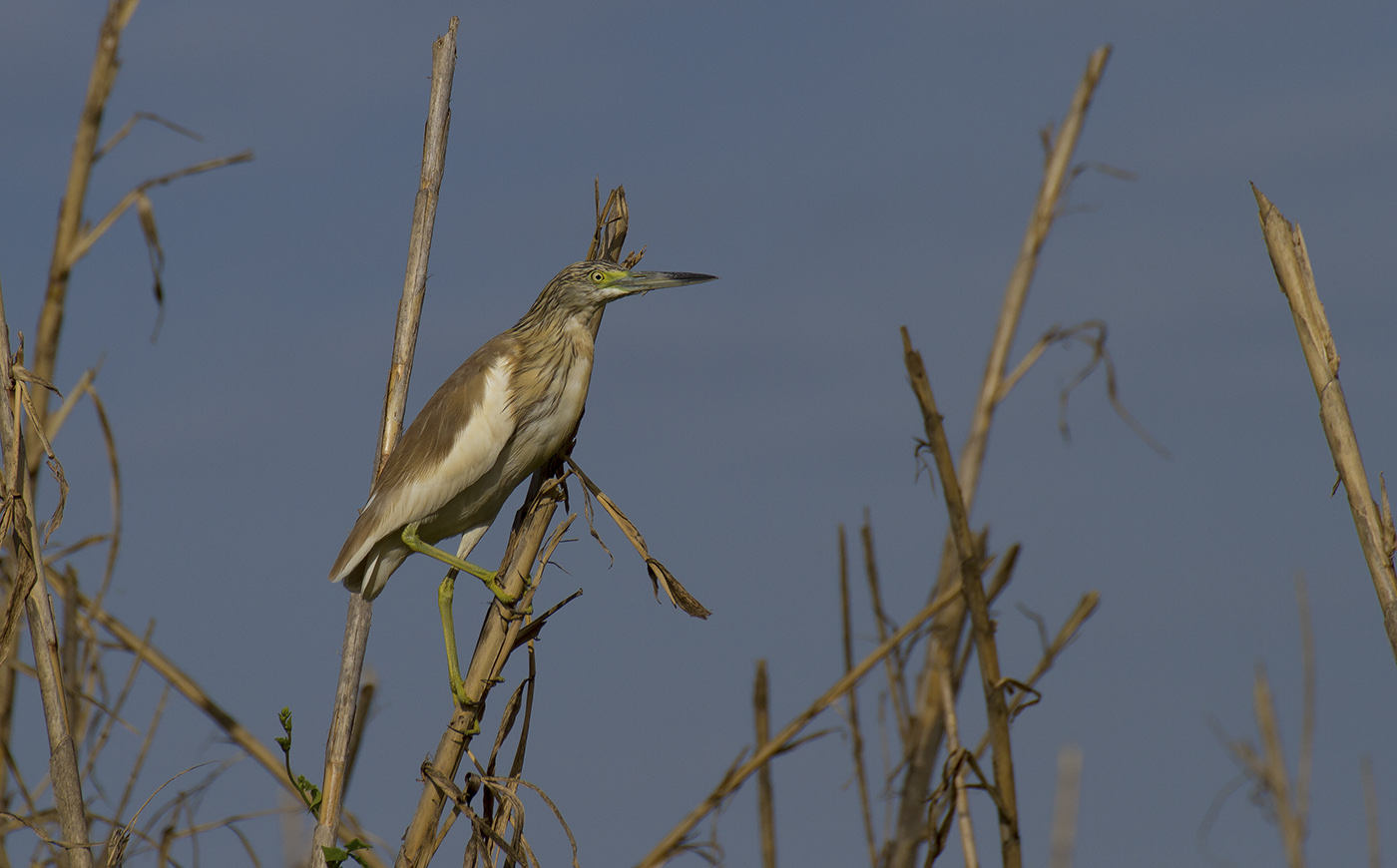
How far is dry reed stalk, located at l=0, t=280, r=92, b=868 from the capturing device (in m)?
2.61

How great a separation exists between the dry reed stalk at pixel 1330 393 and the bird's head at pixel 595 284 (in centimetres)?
264

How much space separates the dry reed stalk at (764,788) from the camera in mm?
3154

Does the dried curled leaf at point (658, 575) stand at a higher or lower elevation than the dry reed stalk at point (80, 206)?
lower

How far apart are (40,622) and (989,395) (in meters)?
2.27

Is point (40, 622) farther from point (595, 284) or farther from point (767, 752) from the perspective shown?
point (595, 284)

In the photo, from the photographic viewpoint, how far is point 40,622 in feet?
8.64

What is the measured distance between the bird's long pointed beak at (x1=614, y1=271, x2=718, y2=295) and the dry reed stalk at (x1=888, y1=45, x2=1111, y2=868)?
1.44m

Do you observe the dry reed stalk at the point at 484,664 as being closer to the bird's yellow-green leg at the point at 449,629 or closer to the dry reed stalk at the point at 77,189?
the bird's yellow-green leg at the point at 449,629

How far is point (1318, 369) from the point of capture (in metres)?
2.34

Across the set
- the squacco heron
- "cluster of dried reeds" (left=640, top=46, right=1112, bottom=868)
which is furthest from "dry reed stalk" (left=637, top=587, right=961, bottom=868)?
the squacco heron

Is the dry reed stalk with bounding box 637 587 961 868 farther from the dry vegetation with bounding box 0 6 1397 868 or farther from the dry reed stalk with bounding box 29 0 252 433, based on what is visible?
the dry reed stalk with bounding box 29 0 252 433

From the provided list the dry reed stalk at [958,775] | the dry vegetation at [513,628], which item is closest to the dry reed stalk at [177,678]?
the dry vegetation at [513,628]

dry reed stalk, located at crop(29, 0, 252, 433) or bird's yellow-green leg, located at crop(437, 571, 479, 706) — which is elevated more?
dry reed stalk, located at crop(29, 0, 252, 433)

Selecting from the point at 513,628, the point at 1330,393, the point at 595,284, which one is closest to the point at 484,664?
the point at 513,628
